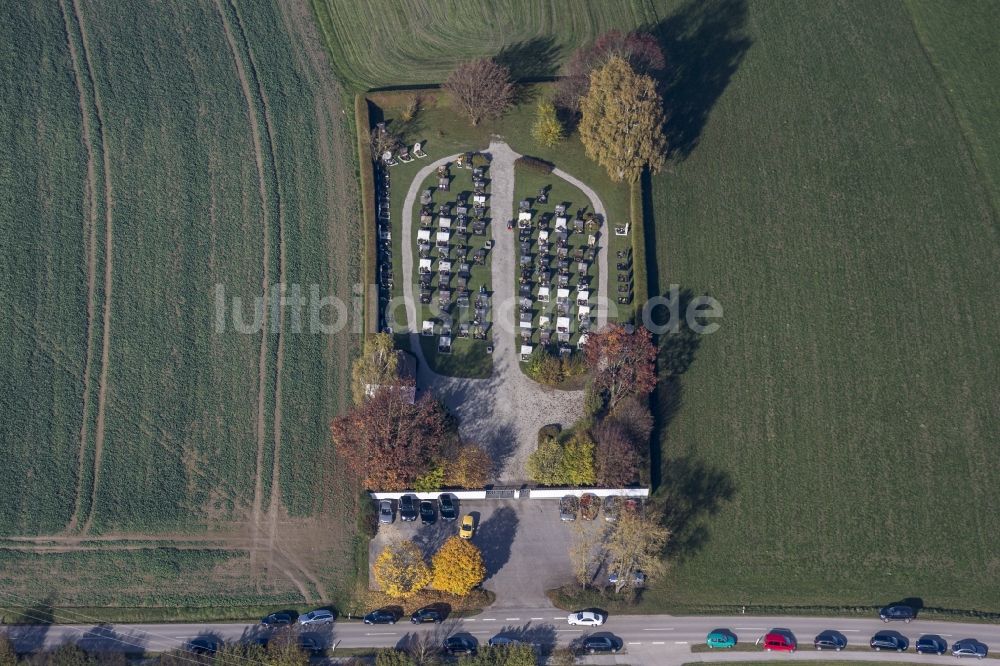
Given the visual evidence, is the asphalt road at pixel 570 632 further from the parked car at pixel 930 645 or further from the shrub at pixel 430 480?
the shrub at pixel 430 480

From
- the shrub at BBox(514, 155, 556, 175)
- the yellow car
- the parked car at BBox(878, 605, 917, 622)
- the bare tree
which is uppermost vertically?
the bare tree

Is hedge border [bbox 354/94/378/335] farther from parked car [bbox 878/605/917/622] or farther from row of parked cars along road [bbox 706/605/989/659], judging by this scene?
parked car [bbox 878/605/917/622]

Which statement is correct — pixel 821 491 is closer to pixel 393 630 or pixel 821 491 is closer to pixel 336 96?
pixel 393 630

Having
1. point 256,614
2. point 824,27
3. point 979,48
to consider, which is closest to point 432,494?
point 256,614

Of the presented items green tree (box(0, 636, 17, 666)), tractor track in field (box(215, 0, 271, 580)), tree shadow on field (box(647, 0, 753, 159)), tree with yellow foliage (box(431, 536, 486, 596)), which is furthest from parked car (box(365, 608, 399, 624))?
tree shadow on field (box(647, 0, 753, 159))

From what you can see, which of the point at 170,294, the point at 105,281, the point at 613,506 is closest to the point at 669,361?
the point at 613,506

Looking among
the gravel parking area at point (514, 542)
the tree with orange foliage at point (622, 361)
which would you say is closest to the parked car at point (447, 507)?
the gravel parking area at point (514, 542)

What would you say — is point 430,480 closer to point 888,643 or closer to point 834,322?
point 888,643
